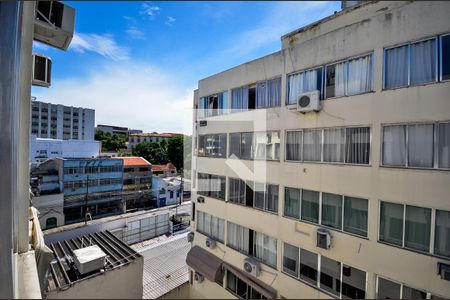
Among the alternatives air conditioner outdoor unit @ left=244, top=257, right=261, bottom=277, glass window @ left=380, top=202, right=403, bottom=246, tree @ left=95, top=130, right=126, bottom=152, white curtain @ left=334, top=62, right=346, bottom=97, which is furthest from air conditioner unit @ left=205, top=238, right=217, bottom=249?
tree @ left=95, top=130, right=126, bottom=152

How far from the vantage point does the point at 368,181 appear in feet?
11.8

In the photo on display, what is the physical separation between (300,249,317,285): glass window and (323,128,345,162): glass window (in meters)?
1.82

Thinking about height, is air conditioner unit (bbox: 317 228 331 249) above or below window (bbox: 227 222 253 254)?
above

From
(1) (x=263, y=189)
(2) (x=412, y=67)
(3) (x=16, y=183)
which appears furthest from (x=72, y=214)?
(2) (x=412, y=67)

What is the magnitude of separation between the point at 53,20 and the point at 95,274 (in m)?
5.63

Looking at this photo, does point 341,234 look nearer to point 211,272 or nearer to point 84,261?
point 211,272

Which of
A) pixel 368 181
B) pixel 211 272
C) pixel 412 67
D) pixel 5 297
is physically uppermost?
pixel 412 67

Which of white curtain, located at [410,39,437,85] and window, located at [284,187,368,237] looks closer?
white curtain, located at [410,39,437,85]

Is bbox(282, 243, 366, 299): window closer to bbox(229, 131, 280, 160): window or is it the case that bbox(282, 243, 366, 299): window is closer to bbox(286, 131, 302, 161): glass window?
bbox(286, 131, 302, 161): glass window

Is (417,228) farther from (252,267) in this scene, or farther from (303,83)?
(252,267)

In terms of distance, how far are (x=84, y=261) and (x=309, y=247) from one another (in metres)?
5.09

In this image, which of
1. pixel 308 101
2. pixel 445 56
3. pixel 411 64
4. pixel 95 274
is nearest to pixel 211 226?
pixel 95 274

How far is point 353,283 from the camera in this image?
3803 millimetres

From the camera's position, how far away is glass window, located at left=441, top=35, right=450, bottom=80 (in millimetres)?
2999
